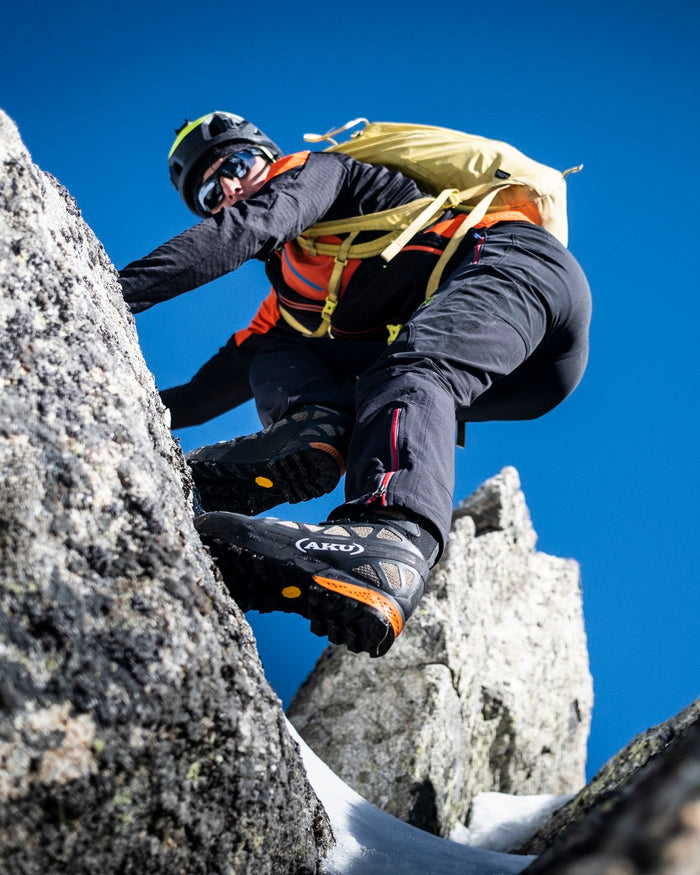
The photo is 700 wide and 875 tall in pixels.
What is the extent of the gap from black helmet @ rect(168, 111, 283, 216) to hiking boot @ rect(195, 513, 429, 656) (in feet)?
10.4

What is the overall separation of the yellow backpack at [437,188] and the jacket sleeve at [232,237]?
0.23 meters

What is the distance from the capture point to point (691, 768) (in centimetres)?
83

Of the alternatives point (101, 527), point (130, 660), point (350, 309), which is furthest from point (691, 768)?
point (350, 309)

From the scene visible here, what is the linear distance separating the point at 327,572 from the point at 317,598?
0.07 metres

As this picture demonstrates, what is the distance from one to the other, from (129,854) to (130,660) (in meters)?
0.30

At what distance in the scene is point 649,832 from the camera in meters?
0.76

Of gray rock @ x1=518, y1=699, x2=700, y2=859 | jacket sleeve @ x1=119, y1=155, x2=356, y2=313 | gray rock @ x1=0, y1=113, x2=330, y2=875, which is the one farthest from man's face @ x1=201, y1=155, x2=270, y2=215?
gray rock @ x1=518, y1=699, x2=700, y2=859

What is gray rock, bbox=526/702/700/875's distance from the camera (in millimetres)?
720

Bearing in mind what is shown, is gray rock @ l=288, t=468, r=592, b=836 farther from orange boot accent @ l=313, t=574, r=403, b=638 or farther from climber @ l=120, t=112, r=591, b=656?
orange boot accent @ l=313, t=574, r=403, b=638

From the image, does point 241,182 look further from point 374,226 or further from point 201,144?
point 374,226

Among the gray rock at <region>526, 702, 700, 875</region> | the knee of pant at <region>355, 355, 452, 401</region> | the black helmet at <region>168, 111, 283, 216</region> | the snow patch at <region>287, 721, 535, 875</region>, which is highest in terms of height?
the black helmet at <region>168, 111, 283, 216</region>

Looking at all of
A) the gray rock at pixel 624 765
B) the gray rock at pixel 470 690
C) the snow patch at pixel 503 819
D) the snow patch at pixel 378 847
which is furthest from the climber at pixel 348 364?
the snow patch at pixel 503 819

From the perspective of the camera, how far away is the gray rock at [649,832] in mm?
720

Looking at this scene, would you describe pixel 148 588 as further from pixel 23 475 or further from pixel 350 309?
pixel 350 309
